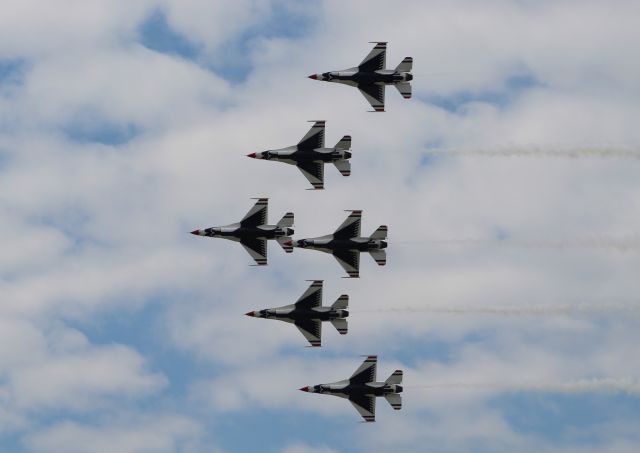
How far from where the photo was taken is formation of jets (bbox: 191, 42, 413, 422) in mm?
165125

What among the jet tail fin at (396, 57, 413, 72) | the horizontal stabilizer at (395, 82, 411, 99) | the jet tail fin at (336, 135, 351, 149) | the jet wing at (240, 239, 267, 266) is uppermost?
the jet tail fin at (396, 57, 413, 72)

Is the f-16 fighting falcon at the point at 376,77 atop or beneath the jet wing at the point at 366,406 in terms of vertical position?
atop

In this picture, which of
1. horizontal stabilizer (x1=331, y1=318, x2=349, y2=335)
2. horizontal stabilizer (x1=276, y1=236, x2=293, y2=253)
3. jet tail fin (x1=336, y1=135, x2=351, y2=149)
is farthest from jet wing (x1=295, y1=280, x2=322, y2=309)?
jet tail fin (x1=336, y1=135, x2=351, y2=149)

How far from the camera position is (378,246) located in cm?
16475

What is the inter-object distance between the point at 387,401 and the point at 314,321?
37.8 ft

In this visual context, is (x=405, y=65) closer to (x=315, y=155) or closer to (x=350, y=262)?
(x=315, y=155)

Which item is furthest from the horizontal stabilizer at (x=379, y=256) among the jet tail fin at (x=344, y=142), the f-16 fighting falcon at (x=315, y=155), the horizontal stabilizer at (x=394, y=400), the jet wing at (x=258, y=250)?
the horizontal stabilizer at (x=394, y=400)

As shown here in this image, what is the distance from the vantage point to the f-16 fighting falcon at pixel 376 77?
165 m

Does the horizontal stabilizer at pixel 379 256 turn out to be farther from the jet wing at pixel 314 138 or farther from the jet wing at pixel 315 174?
the jet wing at pixel 314 138

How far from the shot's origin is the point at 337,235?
16738cm

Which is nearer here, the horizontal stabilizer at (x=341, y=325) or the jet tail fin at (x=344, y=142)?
the jet tail fin at (x=344, y=142)

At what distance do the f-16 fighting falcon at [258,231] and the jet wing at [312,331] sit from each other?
7.99 metres

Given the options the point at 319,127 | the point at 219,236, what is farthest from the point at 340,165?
the point at 219,236

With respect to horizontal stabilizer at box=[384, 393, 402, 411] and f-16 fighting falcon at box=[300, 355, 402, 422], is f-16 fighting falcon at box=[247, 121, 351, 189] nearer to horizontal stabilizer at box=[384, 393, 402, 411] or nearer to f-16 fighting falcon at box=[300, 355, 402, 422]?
f-16 fighting falcon at box=[300, 355, 402, 422]
